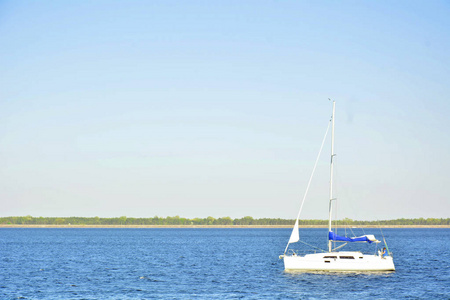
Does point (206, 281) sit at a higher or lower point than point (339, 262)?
lower

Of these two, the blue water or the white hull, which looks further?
the white hull

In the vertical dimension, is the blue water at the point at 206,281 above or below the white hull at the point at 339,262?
below

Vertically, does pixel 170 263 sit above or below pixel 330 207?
below

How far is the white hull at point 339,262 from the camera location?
67688 mm

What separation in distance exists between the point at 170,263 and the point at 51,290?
3264 centimetres

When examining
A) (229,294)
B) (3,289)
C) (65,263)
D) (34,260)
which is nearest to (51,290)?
(3,289)

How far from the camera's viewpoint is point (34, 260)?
9506 centimetres

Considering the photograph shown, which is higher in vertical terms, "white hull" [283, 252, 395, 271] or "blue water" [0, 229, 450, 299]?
"white hull" [283, 252, 395, 271]

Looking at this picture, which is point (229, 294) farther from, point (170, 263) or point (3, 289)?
point (170, 263)

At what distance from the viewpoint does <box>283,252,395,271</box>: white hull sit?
67.7m

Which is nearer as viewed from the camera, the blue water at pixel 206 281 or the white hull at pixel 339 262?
the blue water at pixel 206 281

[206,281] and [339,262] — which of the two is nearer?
[206,281]

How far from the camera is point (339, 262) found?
67.8m

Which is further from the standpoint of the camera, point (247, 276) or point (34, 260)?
point (34, 260)
